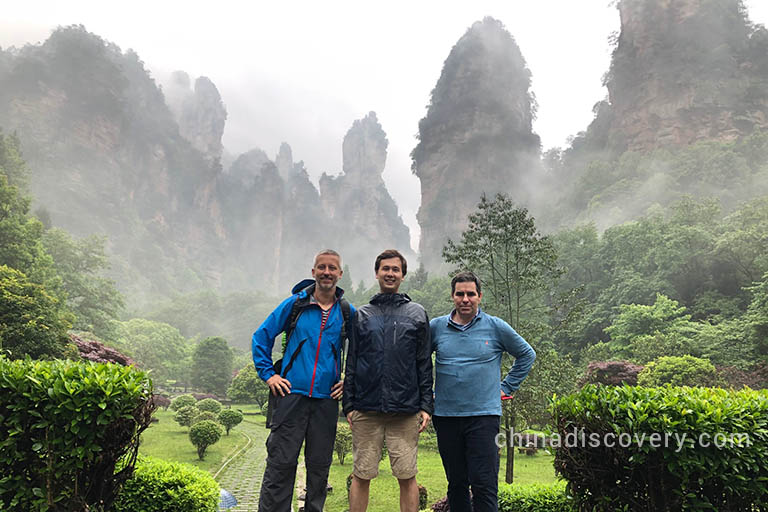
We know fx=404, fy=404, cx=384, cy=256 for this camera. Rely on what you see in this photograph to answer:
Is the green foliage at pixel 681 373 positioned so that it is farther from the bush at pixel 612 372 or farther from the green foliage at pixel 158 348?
the green foliage at pixel 158 348

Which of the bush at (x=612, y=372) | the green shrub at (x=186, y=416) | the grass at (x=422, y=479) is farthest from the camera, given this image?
the green shrub at (x=186, y=416)

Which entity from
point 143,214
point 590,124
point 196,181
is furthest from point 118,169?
point 590,124

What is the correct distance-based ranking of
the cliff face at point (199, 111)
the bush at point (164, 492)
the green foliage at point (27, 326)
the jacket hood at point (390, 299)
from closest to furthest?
the jacket hood at point (390, 299), the bush at point (164, 492), the green foliage at point (27, 326), the cliff face at point (199, 111)

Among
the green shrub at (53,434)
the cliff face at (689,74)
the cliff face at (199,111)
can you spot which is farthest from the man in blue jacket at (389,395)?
the cliff face at (199,111)

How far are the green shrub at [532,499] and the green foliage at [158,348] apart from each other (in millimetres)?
46217

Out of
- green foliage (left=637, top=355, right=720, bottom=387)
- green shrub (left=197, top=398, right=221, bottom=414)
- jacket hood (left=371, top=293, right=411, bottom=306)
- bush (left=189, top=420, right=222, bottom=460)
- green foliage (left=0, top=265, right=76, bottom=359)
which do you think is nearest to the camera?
jacket hood (left=371, top=293, right=411, bottom=306)

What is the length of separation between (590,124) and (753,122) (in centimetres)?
2201

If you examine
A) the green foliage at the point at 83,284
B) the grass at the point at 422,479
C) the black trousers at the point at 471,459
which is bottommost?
the grass at the point at 422,479

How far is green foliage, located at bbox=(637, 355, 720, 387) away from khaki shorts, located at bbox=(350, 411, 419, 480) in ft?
60.6

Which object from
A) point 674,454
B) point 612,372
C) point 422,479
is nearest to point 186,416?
point 422,479

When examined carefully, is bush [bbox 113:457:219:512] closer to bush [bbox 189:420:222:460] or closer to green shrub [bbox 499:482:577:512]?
green shrub [bbox 499:482:577:512]

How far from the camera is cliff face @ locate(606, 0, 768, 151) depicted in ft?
166

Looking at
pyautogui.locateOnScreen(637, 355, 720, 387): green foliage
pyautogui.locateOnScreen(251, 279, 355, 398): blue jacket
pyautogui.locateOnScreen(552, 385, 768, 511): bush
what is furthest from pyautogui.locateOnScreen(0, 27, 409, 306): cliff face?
pyautogui.locateOnScreen(552, 385, 768, 511): bush

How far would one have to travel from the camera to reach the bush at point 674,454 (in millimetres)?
2660
